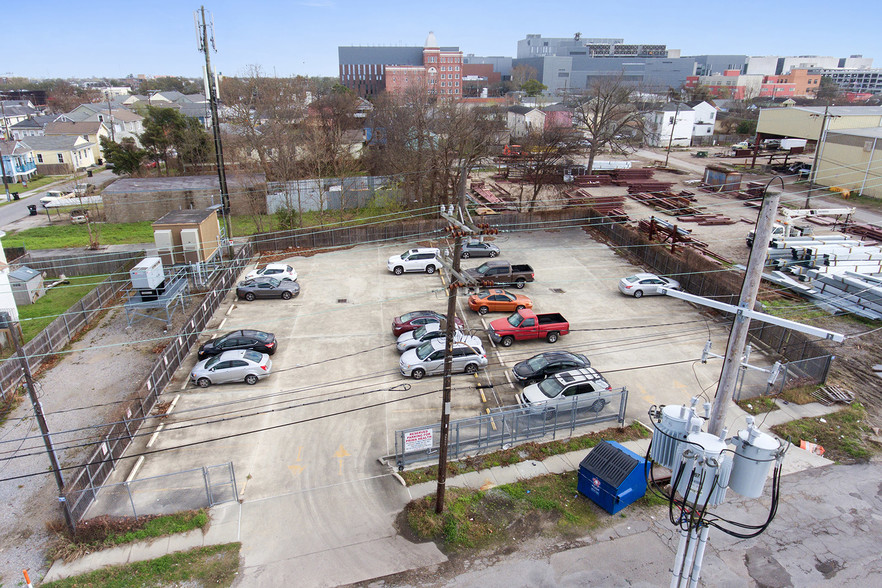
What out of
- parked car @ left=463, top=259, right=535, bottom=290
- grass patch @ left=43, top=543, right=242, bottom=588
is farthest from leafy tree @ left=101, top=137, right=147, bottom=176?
grass patch @ left=43, top=543, right=242, bottom=588

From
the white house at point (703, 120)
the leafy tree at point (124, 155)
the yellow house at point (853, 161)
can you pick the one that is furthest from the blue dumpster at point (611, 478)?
the white house at point (703, 120)

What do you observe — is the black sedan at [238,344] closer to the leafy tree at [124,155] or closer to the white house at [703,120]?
the leafy tree at [124,155]

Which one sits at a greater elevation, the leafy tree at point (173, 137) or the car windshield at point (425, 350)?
the leafy tree at point (173, 137)

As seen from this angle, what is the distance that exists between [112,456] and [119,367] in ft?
22.9

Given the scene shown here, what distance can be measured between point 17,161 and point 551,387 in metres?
67.1

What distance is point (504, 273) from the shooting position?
88.7 feet

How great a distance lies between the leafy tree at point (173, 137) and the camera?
5234 cm

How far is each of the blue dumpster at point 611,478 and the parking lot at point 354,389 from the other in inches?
154

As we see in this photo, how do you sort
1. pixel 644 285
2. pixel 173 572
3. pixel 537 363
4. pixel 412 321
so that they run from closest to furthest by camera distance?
1. pixel 173 572
2. pixel 537 363
3. pixel 412 321
4. pixel 644 285

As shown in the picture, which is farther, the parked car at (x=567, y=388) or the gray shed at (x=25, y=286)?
the gray shed at (x=25, y=286)

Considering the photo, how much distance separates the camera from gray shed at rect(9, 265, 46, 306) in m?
26.0

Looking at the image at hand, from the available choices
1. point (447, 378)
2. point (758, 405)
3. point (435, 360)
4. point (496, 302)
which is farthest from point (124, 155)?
point (758, 405)

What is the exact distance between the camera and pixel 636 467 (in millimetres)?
13328

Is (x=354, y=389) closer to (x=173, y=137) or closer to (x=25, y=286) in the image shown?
(x=25, y=286)
